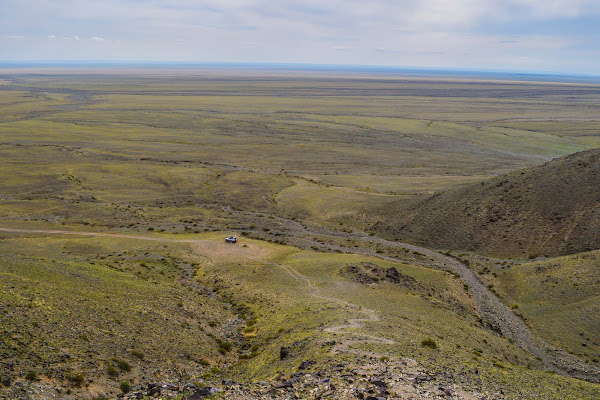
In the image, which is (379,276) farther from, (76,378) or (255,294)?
(76,378)

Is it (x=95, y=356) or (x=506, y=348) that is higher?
(x=95, y=356)

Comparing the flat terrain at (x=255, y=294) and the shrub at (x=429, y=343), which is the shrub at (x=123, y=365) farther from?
the shrub at (x=429, y=343)

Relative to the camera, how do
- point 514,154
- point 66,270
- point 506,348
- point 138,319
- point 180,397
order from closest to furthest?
point 180,397, point 138,319, point 506,348, point 66,270, point 514,154

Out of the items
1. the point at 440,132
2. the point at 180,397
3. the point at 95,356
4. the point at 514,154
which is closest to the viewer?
the point at 180,397

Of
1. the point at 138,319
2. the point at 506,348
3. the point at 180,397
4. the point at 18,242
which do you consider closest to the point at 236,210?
the point at 18,242

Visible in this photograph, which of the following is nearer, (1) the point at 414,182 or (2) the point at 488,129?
(1) the point at 414,182

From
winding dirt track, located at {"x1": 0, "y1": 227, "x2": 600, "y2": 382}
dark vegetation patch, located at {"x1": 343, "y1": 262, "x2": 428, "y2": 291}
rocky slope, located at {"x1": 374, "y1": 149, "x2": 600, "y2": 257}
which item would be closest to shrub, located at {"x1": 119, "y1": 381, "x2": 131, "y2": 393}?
winding dirt track, located at {"x1": 0, "y1": 227, "x2": 600, "y2": 382}

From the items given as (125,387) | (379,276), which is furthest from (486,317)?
(125,387)

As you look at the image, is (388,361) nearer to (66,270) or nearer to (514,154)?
(66,270)

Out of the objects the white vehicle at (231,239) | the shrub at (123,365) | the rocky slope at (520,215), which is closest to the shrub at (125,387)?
the shrub at (123,365)
